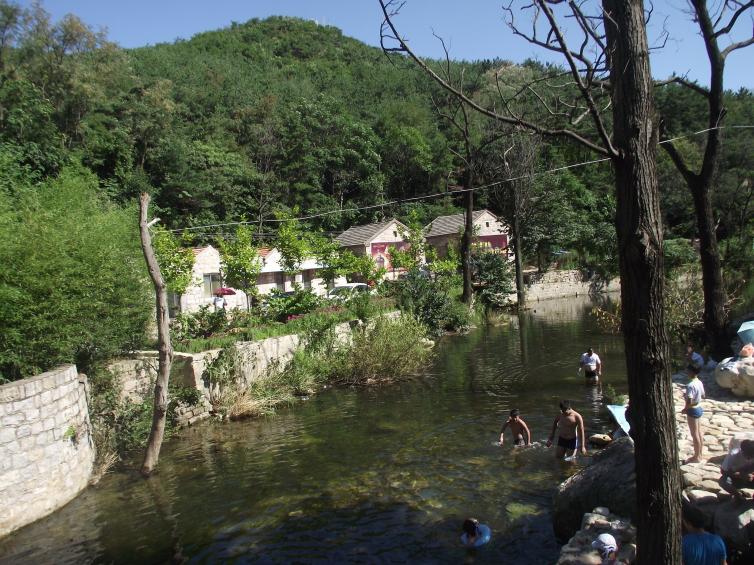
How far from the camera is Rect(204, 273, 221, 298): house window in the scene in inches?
1204

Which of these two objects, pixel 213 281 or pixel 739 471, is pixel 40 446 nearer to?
pixel 739 471

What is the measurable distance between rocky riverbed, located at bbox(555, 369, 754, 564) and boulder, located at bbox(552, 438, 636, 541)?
0.02 m

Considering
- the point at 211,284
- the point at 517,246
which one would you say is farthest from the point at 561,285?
the point at 211,284

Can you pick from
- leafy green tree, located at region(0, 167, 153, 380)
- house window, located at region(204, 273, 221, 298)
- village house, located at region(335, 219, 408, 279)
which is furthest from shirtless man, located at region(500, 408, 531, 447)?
village house, located at region(335, 219, 408, 279)

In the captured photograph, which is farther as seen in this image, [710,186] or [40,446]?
[710,186]

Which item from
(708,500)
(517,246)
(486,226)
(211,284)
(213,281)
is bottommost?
(708,500)

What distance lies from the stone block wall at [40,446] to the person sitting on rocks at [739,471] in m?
10.2

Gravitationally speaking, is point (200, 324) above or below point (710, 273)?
below

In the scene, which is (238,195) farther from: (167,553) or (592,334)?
(167,553)

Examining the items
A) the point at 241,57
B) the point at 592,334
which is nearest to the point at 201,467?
the point at 592,334

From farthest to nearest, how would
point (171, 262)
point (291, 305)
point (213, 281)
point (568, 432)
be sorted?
point (213, 281), point (291, 305), point (171, 262), point (568, 432)

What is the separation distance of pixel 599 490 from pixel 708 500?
132 cm

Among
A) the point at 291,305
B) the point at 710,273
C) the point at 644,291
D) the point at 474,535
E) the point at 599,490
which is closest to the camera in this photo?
the point at 644,291

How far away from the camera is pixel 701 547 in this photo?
17.7 ft
